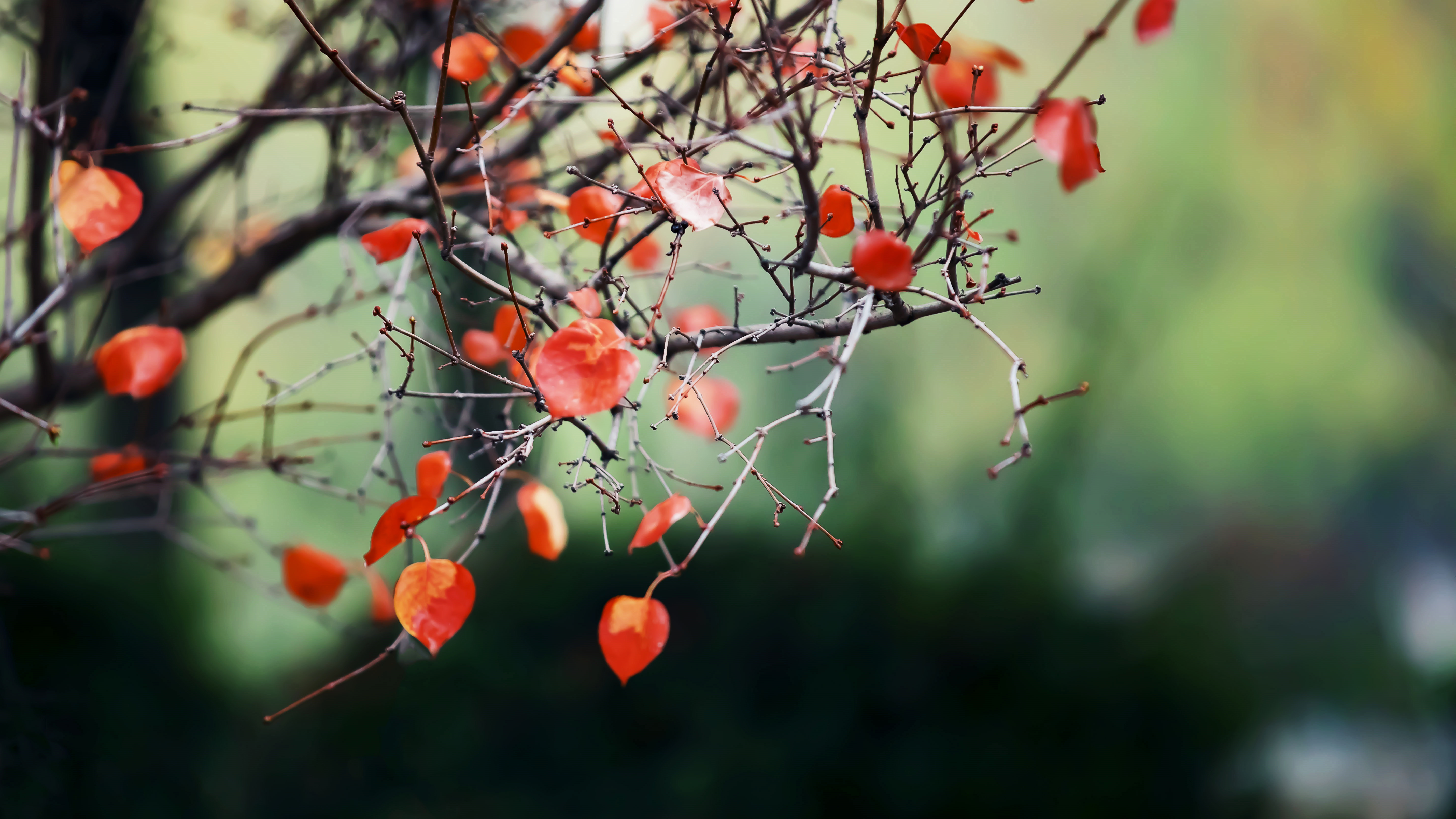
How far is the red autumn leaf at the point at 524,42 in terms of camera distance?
0.87 m

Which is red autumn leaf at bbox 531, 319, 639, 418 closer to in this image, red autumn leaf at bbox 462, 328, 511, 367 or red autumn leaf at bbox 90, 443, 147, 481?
red autumn leaf at bbox 462, 328, 511, 367

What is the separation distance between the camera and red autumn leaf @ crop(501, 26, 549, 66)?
87 cm

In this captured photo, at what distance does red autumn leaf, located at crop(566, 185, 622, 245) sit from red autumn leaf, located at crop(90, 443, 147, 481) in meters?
0.68

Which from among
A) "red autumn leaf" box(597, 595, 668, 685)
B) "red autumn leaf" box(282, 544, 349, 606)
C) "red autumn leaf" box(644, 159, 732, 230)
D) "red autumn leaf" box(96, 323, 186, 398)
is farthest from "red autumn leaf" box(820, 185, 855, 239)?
"red autumn leaf" box(282, 544, 349, 606)

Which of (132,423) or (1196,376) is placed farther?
(132,423)

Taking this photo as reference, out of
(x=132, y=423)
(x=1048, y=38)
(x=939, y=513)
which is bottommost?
(x=132, y=423)

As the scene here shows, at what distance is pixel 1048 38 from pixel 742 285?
0.70 meters

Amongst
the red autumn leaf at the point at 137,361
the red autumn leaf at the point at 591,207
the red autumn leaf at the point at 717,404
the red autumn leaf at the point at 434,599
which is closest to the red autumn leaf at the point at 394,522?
the red autumn leaf at the point at 434,599

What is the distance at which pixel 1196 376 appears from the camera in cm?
136

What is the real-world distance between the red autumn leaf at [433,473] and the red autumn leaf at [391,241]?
0.17m

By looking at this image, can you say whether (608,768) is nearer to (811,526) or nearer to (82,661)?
(82,661)

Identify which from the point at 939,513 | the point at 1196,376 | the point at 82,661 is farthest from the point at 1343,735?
the point at 82,661

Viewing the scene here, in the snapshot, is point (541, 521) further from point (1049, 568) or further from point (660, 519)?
point (1049, 568)

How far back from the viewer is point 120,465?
1.00 meters
